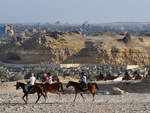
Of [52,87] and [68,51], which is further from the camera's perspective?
[68,51]

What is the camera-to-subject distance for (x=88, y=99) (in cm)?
1917

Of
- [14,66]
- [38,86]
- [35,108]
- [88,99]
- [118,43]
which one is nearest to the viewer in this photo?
[35,108]

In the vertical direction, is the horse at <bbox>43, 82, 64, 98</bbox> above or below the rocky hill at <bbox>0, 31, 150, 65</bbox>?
above

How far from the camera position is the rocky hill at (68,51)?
5716 centimetres

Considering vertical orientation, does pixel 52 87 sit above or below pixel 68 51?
above

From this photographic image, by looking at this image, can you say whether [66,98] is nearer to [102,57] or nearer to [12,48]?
[102,57]

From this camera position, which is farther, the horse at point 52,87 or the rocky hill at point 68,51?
the rocky hill at point 68,51

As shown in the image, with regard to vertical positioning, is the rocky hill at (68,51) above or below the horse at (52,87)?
below

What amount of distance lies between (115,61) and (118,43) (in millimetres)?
5714

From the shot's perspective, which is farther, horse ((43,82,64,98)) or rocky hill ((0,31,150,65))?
rocky hill ((0,31,150,65))

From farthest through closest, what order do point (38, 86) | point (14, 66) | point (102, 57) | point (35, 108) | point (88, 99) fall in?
point (102, 57) → point (14, 66) → point (88, 99) → point (38, 86) → point (35, 108)

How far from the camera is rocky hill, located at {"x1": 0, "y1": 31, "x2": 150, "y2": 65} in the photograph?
5716 cm

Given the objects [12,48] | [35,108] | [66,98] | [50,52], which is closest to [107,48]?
[50,52]

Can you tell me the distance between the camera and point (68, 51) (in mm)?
57906
